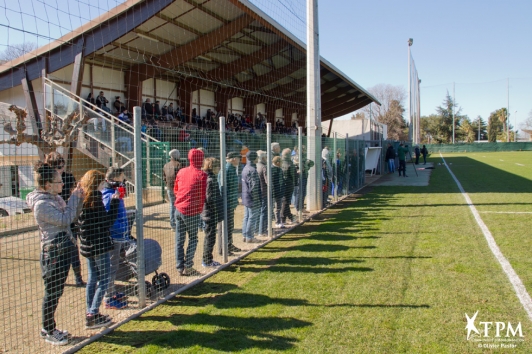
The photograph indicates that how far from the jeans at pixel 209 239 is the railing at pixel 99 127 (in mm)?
2245

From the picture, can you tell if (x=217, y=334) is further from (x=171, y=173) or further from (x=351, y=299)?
(x=171, y=173)

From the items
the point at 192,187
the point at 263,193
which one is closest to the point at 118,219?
the point at 192,187

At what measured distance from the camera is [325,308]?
439cm

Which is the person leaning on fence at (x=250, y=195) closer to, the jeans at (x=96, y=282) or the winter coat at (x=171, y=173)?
the winter coat at (x=171, y=173)

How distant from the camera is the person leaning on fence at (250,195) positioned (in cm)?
730

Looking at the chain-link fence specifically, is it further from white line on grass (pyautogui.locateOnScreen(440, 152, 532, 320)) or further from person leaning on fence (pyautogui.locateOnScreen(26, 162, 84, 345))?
white line on grass (pyautogui.locateOnScreen(440, 152, 532, 320))

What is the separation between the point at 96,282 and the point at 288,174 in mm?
5547

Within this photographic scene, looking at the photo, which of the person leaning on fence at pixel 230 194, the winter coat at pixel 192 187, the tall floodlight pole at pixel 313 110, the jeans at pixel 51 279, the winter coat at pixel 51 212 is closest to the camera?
the winter coat at pixel 51 212

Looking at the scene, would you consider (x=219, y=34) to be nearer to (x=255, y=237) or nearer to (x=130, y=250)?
(x=255, y=237)

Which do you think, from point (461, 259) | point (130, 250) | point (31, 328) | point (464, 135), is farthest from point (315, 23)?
point (464, 135)

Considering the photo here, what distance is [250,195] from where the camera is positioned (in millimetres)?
7301

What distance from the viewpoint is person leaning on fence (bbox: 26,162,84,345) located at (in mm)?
3529

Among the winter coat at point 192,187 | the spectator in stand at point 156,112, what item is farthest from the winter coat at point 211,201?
the spectator in stand at point 156,112

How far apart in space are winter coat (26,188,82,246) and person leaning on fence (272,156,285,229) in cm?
498
